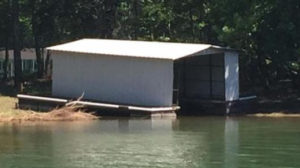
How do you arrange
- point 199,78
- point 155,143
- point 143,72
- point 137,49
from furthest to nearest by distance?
point 199,78 < point 137,49 < point 143,72 < point 155,143

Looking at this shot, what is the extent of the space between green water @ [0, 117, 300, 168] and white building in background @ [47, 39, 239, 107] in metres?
2.93

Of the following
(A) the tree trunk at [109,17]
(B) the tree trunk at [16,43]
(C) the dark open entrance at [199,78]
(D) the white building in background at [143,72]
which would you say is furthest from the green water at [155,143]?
(A) the tree trunk at [109,17]

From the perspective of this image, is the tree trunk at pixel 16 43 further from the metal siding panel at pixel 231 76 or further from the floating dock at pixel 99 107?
the metal siding panel at pixel 231 76

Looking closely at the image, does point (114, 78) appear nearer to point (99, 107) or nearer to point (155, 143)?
point (99, 107)

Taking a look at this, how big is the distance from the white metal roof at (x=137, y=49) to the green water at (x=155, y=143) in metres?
3.30

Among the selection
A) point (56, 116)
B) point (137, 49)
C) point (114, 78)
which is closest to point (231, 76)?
point (137, 49)

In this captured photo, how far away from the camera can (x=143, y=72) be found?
3459cm

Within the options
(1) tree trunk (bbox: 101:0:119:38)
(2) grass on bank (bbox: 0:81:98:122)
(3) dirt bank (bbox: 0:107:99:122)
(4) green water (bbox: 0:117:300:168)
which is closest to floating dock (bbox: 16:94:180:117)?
(2) grass on bank (bbox: 0:81:98:122)

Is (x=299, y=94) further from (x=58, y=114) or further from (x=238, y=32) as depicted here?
(x=58, y=114)

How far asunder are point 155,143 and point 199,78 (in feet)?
49.9

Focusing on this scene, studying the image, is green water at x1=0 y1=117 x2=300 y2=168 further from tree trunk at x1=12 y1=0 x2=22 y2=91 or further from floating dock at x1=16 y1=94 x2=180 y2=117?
tree trunk at x1=12 y1=0 x2=22 y2=91

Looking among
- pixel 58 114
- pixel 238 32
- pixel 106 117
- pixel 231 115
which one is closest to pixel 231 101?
pixel 231 115

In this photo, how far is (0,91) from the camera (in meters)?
42.0

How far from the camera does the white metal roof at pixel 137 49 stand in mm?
33844
